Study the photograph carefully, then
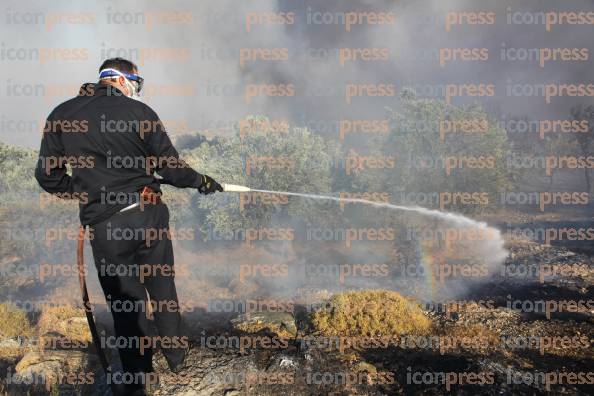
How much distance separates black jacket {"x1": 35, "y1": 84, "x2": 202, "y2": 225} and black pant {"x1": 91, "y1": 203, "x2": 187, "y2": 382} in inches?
9.0

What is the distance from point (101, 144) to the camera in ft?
12.4

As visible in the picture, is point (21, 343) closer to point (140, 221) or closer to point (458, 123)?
point (140, 221)

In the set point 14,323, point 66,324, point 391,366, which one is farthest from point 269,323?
point 14,323

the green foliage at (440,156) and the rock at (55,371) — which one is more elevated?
the green foliage at (440,156)

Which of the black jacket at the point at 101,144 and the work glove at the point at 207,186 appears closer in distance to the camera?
the black jacket at the point at 101,144

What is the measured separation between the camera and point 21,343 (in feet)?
27.3

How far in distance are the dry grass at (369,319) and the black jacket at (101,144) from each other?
5325mm

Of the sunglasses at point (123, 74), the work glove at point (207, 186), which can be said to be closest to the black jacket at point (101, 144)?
the sunglasses at point (123, 74)

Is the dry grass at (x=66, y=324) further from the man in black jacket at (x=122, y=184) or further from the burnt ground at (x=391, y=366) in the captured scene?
the man in black jacket at (x=122, y=184)

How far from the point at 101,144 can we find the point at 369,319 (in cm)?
676

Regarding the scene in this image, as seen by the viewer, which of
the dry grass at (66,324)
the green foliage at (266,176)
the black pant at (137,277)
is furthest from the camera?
the green foliage at (266,176)

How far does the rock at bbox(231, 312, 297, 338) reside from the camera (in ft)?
24.8

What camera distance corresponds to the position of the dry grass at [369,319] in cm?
774

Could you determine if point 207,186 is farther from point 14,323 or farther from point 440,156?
point 440,156
